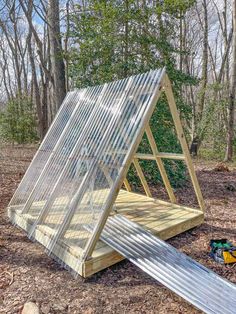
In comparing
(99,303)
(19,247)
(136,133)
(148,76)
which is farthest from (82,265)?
(148,76)

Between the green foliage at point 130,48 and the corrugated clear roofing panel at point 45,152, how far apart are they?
6.20ft

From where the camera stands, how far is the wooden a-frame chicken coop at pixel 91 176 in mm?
2600

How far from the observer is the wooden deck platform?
2.59 m

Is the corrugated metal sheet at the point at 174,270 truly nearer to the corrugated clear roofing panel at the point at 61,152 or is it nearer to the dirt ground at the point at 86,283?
the dirt ground at the point at 86,283

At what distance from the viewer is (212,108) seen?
9.84m

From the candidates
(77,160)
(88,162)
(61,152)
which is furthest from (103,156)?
(61,152)

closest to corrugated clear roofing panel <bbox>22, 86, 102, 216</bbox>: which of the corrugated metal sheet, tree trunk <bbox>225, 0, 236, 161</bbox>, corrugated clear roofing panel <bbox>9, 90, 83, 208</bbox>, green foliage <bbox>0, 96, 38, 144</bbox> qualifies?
corrugated clear roofing panel <bbox>9, 90, 83, 208</bbox>

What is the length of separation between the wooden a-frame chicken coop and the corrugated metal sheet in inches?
7.9

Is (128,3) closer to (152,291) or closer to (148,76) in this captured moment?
(148,76)

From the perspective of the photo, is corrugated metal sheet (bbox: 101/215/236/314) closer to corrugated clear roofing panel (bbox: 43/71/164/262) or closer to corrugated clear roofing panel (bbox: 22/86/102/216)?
corrugated clear roofing panel (bbox: 43/71/164/262)

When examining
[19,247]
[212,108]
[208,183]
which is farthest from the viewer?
[212,108]

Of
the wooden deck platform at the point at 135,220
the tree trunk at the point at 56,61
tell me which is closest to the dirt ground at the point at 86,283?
the wooden deck platform at the point at 135,220

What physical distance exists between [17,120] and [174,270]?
482 inches

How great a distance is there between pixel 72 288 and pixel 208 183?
15.1 ft
